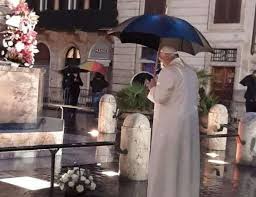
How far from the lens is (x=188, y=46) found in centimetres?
732

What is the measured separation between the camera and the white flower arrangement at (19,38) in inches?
440

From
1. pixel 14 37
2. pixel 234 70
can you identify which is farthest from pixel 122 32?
pixel 234 70

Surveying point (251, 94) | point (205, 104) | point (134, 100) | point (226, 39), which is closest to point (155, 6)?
point (226, 39)

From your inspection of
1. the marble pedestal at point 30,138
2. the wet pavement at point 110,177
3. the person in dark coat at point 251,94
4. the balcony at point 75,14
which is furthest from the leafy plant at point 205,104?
the balcony at point 75,14

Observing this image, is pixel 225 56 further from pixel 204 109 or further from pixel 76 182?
pixel 76 182

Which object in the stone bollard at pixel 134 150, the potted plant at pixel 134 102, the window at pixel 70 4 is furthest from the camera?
the window at pixel 70 4

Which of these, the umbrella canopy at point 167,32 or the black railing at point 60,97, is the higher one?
the umbrella canopy at point 167,32

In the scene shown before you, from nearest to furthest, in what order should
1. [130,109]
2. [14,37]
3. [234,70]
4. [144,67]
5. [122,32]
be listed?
[122,32]
[14,37]
[130,109]
[234,70]
[144,67]

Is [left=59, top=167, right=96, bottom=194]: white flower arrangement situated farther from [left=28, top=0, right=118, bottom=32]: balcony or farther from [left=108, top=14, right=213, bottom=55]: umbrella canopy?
[left=28, top=0, right=118, bottom=32]: balcony

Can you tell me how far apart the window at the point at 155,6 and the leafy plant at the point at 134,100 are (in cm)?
1247

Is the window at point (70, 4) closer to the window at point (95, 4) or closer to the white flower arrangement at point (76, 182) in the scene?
the window at point (95, 4)

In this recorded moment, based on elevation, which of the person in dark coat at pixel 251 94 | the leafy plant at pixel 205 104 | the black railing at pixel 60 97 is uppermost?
the person in dark coat at pixel 251 94

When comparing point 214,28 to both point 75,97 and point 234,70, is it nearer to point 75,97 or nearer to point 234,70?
point 234,70

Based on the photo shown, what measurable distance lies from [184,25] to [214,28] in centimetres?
2150
